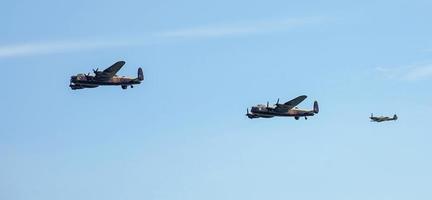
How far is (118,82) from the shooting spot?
19962 centimetres

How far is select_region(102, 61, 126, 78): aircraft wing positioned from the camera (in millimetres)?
197500

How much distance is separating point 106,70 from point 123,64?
4.21 meters

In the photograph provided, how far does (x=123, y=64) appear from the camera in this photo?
200 m

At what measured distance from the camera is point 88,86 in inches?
7756

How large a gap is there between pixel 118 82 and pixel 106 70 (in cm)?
401

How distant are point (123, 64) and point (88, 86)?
951 centimetres

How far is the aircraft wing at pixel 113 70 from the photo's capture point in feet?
648

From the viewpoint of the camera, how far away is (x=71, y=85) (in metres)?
196

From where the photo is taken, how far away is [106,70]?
650ft

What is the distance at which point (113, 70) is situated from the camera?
198375 mm

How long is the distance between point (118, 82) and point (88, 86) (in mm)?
7061

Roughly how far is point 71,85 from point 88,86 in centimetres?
380
